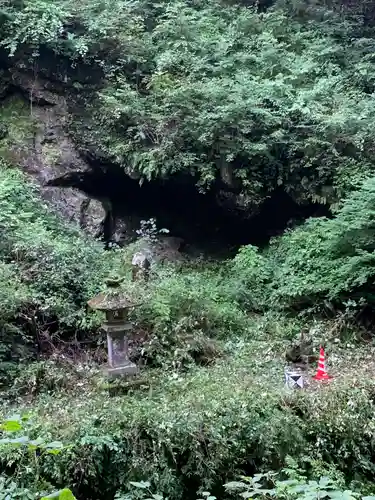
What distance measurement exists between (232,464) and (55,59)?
9.32 metres

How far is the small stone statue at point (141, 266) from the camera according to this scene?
8.54 m

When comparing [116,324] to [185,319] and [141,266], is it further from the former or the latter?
[141,266]

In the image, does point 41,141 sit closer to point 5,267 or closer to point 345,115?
point 5,267

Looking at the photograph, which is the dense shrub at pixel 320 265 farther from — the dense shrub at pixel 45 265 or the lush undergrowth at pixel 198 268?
the dense shrub at pixel 45 265

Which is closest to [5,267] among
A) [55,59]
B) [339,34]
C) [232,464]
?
[232,464]

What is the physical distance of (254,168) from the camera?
33.5ft

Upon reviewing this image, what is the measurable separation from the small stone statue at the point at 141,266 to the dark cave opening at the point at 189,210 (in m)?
2.06

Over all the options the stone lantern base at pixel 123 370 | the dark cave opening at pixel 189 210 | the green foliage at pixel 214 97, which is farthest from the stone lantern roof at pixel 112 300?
the dark cave opening at pixel 189 210

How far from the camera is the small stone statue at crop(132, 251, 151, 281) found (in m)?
8.54

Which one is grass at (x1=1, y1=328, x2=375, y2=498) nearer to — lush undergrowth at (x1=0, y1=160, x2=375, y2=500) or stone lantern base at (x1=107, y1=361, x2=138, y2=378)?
lush undergrowth at (x1=0, y1=160, x2=375, y2=500)

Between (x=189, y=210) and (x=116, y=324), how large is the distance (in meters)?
5.88

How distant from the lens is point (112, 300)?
20.7 ft

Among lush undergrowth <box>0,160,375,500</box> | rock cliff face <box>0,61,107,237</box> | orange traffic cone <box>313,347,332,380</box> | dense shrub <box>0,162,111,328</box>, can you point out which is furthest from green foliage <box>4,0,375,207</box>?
orange traffic cone <box>313,347,332,380</box>

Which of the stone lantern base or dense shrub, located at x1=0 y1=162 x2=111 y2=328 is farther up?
dense shrub, located at x1=0 y1=162 x2=111 y2=328
